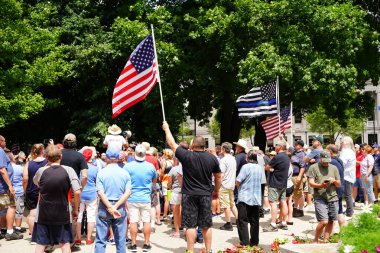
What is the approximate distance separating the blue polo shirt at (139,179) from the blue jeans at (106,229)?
4.78 feet

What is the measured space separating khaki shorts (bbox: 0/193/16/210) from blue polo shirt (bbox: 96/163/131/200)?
3378mm

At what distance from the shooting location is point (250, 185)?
905 cm

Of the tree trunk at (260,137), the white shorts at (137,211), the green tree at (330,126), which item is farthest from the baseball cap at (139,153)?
the green tree at (330,126)

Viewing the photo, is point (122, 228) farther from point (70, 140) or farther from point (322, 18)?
point (322, 18)

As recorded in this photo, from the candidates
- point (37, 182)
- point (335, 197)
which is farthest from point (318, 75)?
point (37, 182)

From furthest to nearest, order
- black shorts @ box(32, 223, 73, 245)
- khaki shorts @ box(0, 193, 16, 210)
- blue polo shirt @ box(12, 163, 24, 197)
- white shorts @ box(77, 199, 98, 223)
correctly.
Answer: blue polo shirt @ box(12, 163, 24, 197) < khaki shorts @ box(0, 193, 16, 210) < white shorts @ box(77, 199, 98, 223) < black shorts @ box(32, 223, 73, 245)

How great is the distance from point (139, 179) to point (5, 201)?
3.11 meters

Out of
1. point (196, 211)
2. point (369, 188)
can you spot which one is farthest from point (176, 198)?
point (369, 188)

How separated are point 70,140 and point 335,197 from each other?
4969mm

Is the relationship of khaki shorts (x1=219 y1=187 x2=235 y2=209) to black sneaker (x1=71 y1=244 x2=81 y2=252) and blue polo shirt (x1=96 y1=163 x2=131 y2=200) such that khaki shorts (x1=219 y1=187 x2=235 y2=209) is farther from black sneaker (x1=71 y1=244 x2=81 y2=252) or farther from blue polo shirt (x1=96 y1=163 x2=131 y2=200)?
blue polo shirt (x1=96 y1=163 x2=131 y2=200)

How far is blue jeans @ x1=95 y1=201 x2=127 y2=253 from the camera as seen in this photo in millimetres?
7305

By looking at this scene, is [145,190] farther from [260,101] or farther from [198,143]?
[260,101]

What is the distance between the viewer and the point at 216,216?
44.1 feet

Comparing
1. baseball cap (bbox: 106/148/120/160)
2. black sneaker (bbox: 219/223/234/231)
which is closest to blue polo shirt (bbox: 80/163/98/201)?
baseball cap (bbox: 106/148/120/160)
